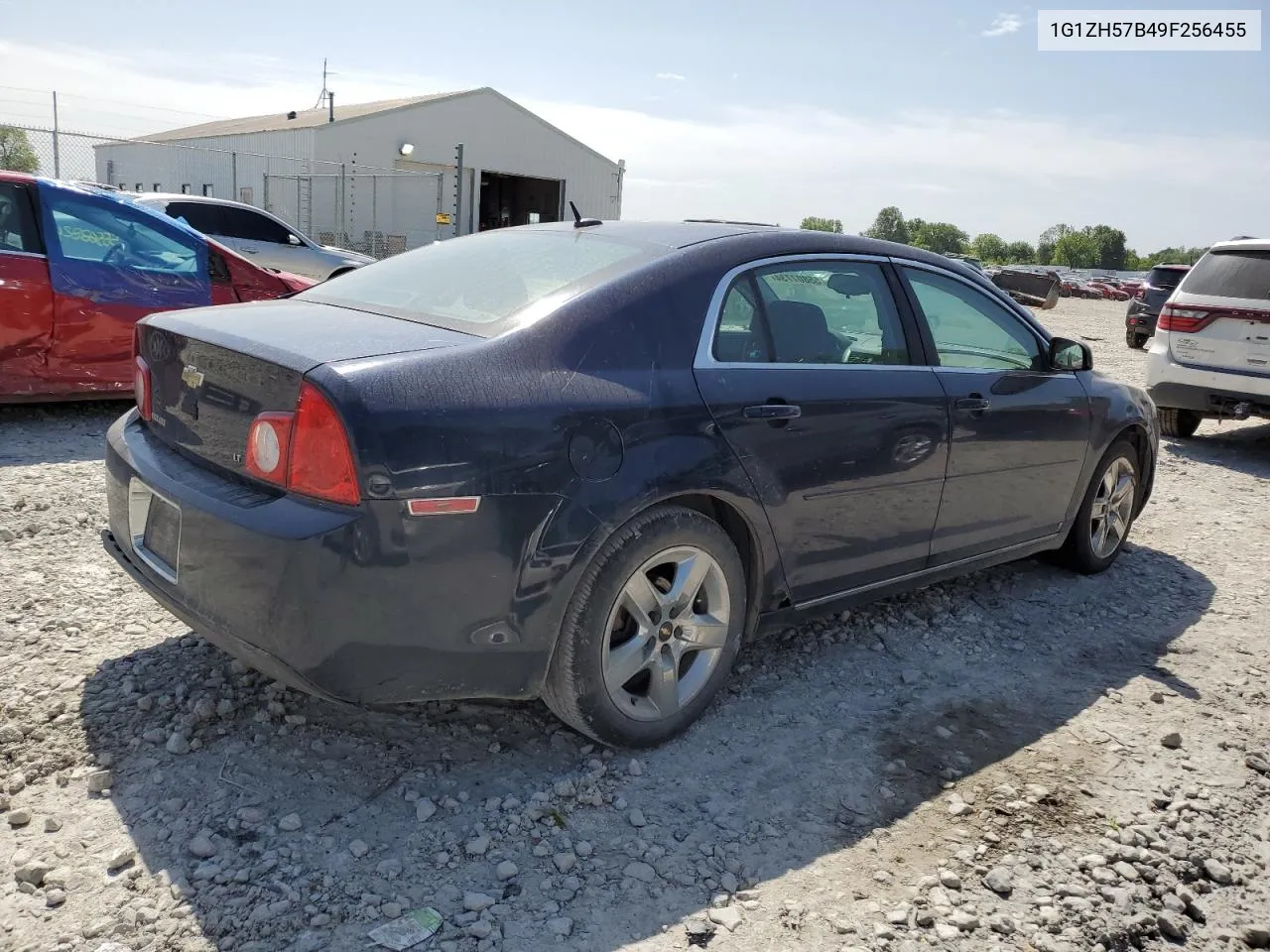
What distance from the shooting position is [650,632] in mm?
3064

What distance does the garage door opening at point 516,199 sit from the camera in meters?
34.7

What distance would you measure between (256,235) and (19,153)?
11.3 meters

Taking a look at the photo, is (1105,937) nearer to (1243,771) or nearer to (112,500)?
(1243,771)

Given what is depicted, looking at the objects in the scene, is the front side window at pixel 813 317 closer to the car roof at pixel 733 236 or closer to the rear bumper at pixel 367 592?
the car roof at pixel 733 236

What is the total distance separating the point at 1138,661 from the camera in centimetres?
418

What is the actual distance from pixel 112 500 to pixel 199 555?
734mm

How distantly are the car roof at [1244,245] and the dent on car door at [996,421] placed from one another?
189 inches

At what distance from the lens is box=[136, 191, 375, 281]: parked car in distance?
12.8m

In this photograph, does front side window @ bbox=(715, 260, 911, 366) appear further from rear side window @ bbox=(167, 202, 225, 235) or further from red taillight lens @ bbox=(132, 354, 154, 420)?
rear side window @ bbox=(167, 202, 225, 235)

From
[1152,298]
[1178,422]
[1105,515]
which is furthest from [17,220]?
[1152,298]

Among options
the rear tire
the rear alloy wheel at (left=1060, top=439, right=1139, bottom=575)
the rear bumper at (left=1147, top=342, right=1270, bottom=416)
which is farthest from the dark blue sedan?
the rear tire

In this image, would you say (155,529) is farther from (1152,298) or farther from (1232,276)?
(1152,298)

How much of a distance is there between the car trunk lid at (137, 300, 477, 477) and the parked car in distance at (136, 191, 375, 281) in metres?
10.2

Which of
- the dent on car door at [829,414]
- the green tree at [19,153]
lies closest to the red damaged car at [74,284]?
the dent on car door at [829,414]
